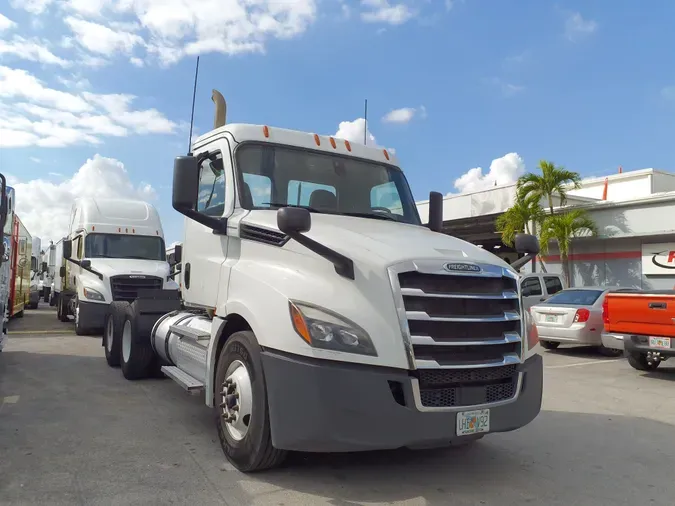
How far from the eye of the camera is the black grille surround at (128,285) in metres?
13.3

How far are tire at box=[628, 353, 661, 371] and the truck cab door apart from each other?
7933 millimetres

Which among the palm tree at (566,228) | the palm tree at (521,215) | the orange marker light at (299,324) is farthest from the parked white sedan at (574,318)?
the palm tree at (521,215)

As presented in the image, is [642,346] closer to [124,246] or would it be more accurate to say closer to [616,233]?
[124,246]

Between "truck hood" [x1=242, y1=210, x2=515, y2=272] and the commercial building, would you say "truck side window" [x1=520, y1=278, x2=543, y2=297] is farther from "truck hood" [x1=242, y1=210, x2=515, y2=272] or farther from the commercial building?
"truck hood" [x1=242, y1=210, x2=515, y2=272]

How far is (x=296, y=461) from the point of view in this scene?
4.70m

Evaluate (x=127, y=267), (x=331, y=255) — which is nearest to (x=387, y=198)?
(x=331, y=255)

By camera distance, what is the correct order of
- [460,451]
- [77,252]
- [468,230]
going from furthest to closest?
[468,230]
[77,252]
[460,451]

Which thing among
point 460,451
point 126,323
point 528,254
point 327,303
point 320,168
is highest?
point 320,168

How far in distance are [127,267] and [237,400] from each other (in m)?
10.2

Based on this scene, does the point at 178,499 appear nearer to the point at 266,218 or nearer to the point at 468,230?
the point at 266,218

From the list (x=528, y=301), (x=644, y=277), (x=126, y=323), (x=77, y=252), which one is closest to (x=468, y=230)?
(x=644, y=277)

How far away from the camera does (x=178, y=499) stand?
12.9ft

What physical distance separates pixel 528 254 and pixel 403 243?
1527 mm

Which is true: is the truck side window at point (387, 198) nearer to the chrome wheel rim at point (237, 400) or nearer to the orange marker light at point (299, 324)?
the orange marker light at point (299, 324)
